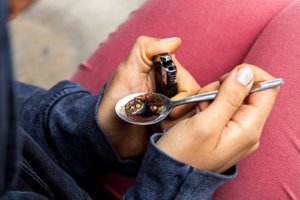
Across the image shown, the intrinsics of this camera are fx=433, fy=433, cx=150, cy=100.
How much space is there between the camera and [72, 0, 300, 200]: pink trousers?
604 millimetres

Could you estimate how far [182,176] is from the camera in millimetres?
492

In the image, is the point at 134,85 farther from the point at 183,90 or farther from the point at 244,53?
the point at 244,53

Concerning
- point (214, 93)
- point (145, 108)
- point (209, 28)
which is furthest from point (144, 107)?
point (209, 28)

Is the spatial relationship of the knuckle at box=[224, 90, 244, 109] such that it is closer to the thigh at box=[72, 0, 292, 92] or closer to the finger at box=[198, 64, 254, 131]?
the finger at box=[198, 64, 254, 131]

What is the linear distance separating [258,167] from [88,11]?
3.71 feet

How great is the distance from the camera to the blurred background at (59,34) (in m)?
1.45

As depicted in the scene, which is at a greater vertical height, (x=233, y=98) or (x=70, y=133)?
(x=233, y=98)

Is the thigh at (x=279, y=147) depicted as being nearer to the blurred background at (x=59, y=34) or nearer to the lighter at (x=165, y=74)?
the lighter at (x=165, y=74)

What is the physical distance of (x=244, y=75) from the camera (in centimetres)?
50

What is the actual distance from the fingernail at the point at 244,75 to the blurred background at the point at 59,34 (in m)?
0.99

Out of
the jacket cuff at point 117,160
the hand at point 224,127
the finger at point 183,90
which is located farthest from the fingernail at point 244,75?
the jacket cuff at point 117,160

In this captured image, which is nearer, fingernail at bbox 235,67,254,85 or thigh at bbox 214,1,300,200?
fingernail at bbox 235,67,254,85

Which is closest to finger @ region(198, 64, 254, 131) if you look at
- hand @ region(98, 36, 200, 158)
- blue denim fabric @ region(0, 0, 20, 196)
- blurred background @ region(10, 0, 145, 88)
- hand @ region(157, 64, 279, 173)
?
hand @ region(157, 64, 279, 173)

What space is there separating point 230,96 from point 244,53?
0.23m
